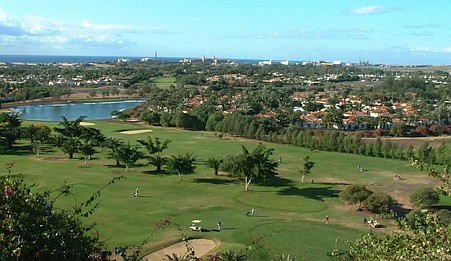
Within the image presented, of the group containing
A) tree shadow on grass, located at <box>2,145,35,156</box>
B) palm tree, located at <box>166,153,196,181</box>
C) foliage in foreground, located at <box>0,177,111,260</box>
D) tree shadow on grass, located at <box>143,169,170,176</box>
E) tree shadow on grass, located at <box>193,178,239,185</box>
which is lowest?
tree shadow on grass, located at <box>193,178,239,185</box>

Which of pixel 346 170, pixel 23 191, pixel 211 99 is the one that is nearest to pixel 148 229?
pixel 23 191

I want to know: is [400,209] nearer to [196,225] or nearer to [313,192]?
[313,192]

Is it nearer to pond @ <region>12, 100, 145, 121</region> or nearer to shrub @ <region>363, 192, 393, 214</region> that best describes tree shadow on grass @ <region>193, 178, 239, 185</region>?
shrub @ <region>363, 192, 393, 214</region>

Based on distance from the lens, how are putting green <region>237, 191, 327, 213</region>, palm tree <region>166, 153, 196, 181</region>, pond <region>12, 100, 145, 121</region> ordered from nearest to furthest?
putting green <region>237, 191, 327, 213</region> → palm tree <region>166, 153, 196, 181</region> → pond <region>12, 100, 145, 121</region>

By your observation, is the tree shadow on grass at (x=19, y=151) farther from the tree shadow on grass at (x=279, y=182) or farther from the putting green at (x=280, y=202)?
the putting green at (x=280, y=202)

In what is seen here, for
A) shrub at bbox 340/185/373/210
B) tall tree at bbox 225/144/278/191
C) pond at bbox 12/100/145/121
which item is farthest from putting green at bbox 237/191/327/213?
pond at bbox 12/100/145/121

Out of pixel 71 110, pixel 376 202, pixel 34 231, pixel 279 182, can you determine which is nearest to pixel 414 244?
pixel 34 231
